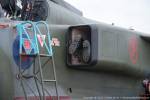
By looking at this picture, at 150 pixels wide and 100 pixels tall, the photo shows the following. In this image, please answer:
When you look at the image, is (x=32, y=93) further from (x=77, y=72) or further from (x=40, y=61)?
(x=77, y=72)

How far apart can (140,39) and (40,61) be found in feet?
8.11

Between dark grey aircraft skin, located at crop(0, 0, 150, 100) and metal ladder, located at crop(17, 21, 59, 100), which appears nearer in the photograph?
metal ladder, located at crop(17, 21, 59, 100)

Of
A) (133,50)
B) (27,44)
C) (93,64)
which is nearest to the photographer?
(27,44)

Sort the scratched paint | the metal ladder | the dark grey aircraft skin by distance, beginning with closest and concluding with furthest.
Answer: the metal ladder < the dark grey aircraft skin < the scratched paint

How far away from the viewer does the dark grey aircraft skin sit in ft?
19.3

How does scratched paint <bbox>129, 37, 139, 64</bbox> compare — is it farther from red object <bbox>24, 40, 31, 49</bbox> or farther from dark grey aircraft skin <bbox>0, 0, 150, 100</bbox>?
red object <bbox>24, 40, 31, 49</bbox>

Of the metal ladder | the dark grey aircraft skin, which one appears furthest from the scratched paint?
the metal ladder

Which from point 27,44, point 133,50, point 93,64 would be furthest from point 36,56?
point 133,50

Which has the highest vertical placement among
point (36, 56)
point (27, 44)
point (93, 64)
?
point (27, 44)

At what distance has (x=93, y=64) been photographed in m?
6.62

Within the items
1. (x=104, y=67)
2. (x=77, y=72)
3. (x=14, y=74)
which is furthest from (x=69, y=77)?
(x=14, y=74)

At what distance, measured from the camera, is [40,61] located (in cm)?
602

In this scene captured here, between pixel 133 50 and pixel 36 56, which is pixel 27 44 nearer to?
pixel 36 56

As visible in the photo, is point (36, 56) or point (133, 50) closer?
point (36, 56)
